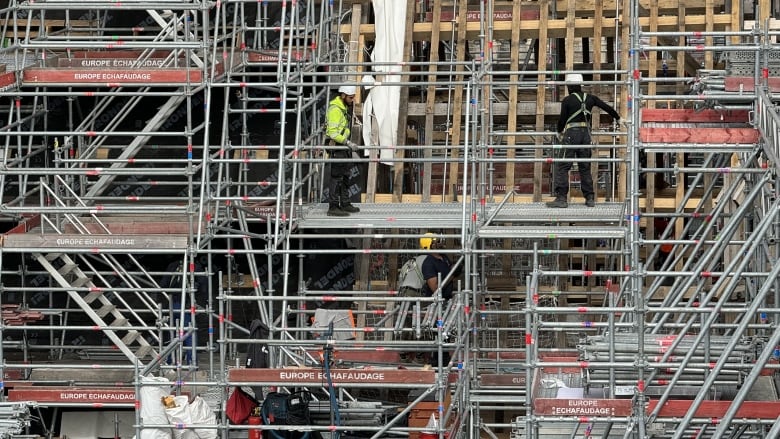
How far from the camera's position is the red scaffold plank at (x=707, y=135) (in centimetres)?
2397

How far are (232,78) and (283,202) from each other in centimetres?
295

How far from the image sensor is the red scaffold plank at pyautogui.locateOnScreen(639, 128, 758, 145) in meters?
24.0

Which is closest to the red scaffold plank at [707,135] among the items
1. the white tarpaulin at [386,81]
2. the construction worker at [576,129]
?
the construction worker at [576,129]

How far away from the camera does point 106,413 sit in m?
29.1

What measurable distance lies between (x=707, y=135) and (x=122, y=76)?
8372mm

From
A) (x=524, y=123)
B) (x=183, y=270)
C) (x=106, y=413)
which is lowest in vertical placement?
→ (x=106, y=413)

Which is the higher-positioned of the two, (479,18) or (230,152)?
(479,18)

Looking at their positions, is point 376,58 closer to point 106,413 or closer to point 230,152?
point 230,152

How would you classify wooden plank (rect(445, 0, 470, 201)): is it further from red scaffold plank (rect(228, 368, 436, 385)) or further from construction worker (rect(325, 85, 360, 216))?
red scaffold plank (rect(228, 368, 436, 385))

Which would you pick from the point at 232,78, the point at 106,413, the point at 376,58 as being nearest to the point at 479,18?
the point at 376,58

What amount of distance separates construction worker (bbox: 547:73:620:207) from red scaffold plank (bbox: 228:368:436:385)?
12.2 ft

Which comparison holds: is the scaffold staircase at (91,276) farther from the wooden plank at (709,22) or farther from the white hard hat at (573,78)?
the wooden plank at (709,22)

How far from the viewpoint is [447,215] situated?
28.0 metres

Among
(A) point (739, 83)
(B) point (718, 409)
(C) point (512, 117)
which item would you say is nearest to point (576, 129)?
(C) point (512, 117)
